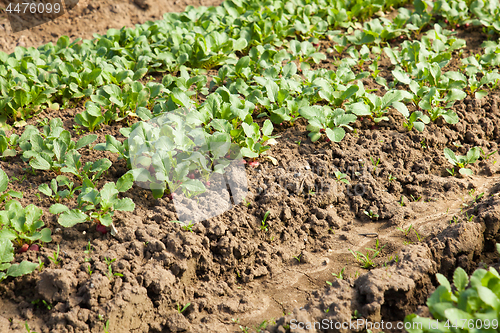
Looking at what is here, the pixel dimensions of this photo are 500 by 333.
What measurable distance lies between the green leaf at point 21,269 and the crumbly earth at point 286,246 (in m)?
0.06

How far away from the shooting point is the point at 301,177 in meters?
2.78

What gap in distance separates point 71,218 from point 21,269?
1.13 feet

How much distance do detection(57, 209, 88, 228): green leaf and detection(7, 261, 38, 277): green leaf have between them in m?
0.25

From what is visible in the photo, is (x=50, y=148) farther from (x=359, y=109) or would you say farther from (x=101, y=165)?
(x=359, y=109)

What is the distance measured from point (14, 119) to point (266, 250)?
2.42m

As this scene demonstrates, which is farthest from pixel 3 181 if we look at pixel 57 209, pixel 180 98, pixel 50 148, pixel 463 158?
pixel 463 158

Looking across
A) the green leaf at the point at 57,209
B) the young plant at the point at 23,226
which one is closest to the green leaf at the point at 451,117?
the green leaf at the point at 57,209

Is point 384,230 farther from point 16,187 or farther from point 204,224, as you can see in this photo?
point 16,187

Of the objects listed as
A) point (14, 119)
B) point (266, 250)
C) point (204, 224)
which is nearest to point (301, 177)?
point (266, 250)

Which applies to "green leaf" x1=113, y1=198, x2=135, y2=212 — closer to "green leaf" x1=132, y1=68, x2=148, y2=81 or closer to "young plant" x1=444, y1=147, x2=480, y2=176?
"green leaf" x1=132, y1=68, x2=148, y2=81

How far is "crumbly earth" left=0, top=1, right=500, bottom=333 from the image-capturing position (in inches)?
80.4

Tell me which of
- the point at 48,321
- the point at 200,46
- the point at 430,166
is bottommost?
the point at 48,321

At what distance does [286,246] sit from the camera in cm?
254

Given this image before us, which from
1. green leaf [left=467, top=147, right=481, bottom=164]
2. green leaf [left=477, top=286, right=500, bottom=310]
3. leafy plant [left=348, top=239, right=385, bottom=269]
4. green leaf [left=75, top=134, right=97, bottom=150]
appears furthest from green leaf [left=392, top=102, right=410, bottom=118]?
green leaf [left=75, top=134, right=97, bottom=150]
